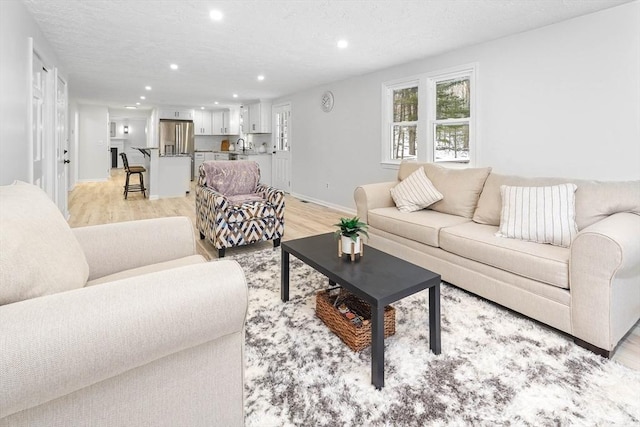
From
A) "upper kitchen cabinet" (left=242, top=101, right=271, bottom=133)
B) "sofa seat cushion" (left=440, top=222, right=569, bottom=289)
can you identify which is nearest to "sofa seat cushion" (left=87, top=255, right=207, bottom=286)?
"sofa seat cushion" (left=440, top=222, right=569, bottom=289)

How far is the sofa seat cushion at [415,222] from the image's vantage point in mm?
2873

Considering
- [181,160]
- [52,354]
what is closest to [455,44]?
[52,354]

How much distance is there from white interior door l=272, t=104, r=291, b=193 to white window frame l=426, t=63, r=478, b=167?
12.8 feet

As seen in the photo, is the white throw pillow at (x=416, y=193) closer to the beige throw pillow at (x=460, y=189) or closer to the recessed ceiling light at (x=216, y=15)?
the beige throw pillow at (x=460, y=189)

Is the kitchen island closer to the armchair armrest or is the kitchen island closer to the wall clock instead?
the wall clock

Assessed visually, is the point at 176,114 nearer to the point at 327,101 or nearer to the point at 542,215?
the point at 327,101

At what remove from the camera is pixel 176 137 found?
1059 centimetres

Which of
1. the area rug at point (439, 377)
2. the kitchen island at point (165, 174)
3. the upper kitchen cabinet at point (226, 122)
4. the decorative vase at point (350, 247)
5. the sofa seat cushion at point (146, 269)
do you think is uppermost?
the upper kitchen cabinet at point (226, 122)

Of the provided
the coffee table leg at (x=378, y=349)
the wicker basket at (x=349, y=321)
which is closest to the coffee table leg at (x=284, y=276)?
the wicker basket at (x=349, y=321)

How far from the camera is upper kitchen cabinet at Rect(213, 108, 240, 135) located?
10.6m

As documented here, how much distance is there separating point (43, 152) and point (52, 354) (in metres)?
4.03

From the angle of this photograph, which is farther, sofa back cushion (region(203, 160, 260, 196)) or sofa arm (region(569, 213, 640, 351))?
sofa back cushion (region(203, 160, 260, 196))

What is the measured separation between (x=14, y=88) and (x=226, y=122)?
864 centimetres

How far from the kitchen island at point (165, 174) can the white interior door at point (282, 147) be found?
2059 millimetres
